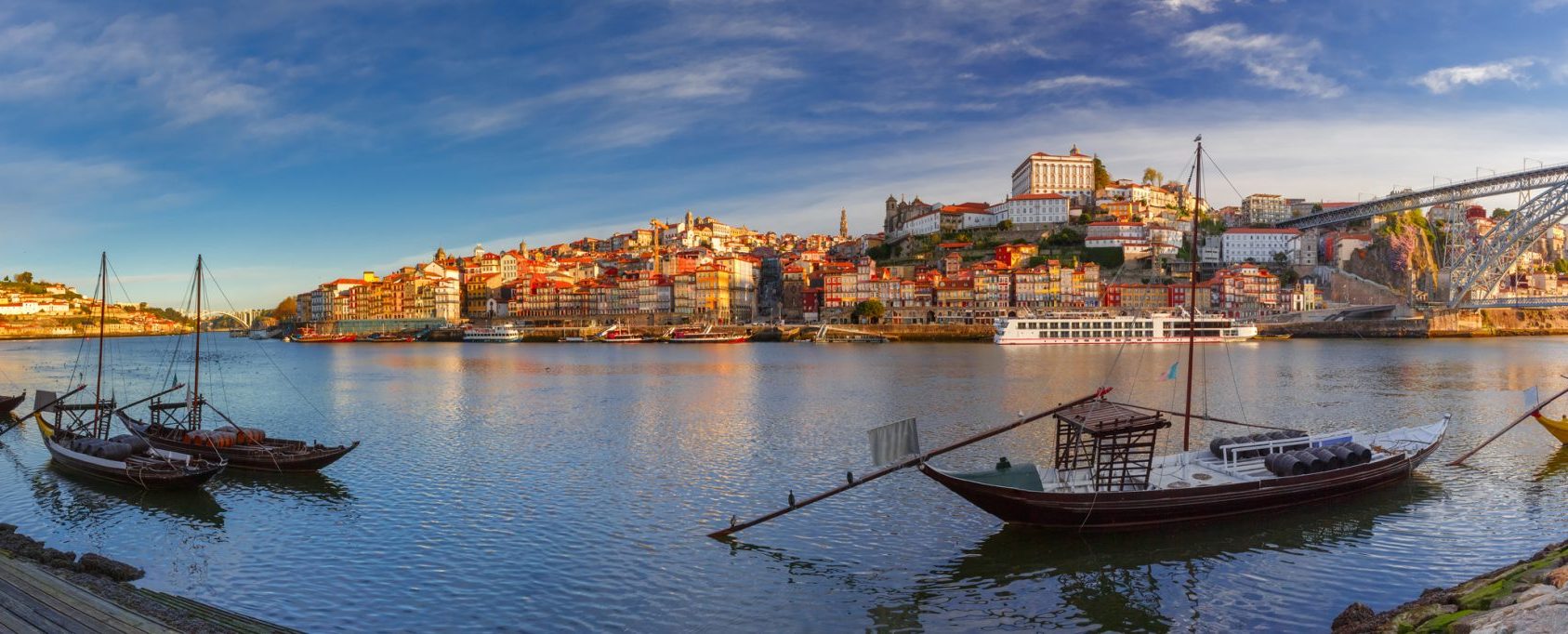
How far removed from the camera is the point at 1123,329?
77.8 metres

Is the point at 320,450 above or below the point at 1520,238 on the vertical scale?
below

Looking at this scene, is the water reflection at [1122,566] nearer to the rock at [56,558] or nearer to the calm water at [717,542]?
the calm water at [717,542]

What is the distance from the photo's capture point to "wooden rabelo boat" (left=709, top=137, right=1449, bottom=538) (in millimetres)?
11688

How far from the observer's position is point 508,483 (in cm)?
1633

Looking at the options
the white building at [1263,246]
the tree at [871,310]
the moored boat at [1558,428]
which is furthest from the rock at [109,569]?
the white building at [1263,246]

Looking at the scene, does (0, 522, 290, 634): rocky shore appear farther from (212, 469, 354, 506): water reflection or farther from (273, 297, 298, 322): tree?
(273, 297, 298, 322): tree

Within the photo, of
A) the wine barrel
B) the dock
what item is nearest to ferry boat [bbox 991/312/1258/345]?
the wine barrel

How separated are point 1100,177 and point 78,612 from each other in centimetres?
12616

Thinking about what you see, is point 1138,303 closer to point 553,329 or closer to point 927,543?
point 553,329

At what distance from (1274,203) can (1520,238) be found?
48374 mm

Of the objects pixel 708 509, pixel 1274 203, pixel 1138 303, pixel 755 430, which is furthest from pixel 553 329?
pixel 1274 203

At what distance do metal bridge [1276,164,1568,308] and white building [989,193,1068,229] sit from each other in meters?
35.6

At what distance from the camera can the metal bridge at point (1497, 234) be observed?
74.0 metres

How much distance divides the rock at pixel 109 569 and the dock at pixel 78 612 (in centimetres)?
64
